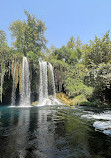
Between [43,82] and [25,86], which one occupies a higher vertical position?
[43,82]

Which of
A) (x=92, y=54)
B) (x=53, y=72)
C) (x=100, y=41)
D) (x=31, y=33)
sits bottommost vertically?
(x=53, y=72)

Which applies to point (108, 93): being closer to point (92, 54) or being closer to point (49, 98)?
point (92, 54)

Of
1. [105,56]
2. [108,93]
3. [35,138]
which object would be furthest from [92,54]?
[35,138]

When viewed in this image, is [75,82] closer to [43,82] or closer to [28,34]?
[43,82]

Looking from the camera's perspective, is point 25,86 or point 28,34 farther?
point 28,34

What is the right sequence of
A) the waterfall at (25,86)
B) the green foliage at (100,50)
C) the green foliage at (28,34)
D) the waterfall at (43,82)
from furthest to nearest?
1. the green foliage at (28,34)
2. the waterfall at (43,82)
3. the waterfall at (25,86)
4. the green foliage at (100,50)

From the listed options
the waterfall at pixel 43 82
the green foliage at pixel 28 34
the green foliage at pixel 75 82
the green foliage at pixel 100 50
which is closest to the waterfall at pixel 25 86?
the waterfall at pixel 43 82

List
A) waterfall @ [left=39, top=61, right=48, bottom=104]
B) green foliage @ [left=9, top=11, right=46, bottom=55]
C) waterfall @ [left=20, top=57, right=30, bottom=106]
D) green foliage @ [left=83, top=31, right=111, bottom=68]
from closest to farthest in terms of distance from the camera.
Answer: green foliage @ [left=83, top=31, right=111, bottom=68] → waterfall @ [left=20, top=57, right=30, bottom=106] → waterfall @ [left=39, top=61, right=48, bottom=104] → green foliage @ [left=9, top=11, right=46, bottom=55]

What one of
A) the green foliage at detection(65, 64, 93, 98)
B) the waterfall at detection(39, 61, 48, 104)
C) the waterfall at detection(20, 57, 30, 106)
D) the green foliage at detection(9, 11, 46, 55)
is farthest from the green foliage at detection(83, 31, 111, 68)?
the green foliage at detection(9, 11, 46, 55)

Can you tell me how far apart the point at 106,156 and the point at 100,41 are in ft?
56.6

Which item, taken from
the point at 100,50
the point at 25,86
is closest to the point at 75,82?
the point at 100,50

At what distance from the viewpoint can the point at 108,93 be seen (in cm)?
1469

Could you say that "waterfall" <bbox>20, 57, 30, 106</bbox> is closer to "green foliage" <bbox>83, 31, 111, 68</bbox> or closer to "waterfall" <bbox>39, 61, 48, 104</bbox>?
"waterfall" <bbox>39, 61, 48, 104</bbox>

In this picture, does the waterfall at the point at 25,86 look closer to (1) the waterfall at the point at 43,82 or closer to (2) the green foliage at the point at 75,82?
(1) the waterfall at the point at 43,82
